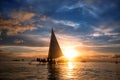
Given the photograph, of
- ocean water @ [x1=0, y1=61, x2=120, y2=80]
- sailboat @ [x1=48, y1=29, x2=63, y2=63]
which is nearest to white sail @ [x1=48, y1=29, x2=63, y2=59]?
sailboat @ [x1=48, y1=29, x2=63, y2=63]

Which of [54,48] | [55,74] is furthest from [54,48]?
[55,74]

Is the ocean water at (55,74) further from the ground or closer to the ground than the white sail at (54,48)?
closer to the ground

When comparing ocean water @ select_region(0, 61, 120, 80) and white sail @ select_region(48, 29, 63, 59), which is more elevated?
white sail @ select_region(48, 29, 63, 59)

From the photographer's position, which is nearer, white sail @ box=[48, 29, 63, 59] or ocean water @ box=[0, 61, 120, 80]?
ocean water @ box=[0, 61, 120, 80]

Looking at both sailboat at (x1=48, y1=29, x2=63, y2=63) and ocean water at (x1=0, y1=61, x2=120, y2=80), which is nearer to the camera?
ocean water at (x1=0, y1=61, x2=120, y2=80)

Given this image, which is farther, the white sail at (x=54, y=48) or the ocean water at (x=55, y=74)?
the white sail at (x=54, y=48)

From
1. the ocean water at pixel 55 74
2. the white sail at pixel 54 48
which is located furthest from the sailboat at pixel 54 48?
the ocean water at pixel 55 74

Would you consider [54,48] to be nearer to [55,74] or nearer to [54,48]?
[54,48]

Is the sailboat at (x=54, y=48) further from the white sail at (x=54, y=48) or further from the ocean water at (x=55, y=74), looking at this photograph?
the ocean water at (x=55, y=74)

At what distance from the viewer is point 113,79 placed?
158 feet

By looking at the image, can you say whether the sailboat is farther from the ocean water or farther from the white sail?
the ocean water

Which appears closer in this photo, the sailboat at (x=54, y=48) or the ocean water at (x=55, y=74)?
the ocean water at (x=55, y=74)

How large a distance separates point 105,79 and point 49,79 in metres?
13.8

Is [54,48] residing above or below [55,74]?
above
